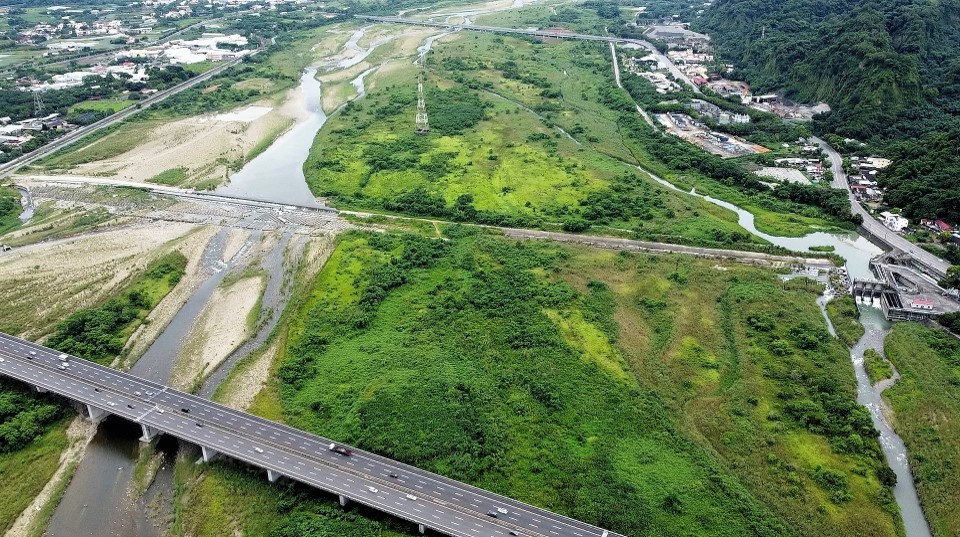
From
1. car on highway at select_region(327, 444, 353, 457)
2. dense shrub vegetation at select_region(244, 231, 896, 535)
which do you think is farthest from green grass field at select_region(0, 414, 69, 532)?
car on highway at select_region(327, 444, 353, 457)

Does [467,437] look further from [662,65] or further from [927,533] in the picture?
[662,65]

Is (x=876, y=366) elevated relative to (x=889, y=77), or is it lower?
lower

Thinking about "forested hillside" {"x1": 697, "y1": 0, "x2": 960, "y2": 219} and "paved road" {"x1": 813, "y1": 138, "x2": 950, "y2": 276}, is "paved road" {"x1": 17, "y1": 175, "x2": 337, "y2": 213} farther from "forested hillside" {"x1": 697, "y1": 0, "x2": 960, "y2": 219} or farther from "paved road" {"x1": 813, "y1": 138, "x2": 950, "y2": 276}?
"forested hillside" {"x1": 697, "y1": 0, "x2": 960, "y2": 219}

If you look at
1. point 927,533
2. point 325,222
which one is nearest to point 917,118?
point 927,533

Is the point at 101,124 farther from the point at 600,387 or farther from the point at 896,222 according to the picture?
the point at 896,222

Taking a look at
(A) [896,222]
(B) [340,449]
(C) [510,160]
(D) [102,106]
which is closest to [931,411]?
(A) [896,222]
